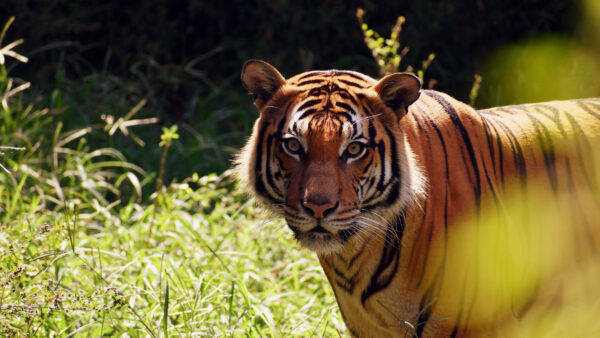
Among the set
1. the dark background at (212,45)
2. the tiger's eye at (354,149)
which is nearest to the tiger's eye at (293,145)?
the tiger's eye at (354,149)

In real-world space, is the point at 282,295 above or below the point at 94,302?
below

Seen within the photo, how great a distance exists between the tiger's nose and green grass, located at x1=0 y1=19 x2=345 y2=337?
286mm

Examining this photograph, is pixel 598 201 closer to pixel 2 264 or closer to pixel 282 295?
pixel 282 295

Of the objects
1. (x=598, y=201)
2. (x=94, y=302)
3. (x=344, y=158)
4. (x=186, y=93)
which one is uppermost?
(x=344, y=158)

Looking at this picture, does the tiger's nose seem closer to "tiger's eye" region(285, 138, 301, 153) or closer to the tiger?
the tiger

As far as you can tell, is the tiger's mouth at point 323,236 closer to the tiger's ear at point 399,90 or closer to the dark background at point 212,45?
the tiger's ear at point 399,90

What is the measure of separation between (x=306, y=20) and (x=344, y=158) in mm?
4584

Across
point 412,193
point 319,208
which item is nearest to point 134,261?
point 319,208

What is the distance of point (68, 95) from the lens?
6.09 metres

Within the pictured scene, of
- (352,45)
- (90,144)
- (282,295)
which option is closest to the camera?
(282,295)

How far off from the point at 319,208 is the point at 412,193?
0.33 meters

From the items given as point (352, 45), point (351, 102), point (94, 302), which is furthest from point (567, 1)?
point (94, 302)

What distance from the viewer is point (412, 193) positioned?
2375 millimetres

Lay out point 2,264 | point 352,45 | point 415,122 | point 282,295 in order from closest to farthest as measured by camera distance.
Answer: point 415,122
point 2,264
point 282,295
point 352,45
